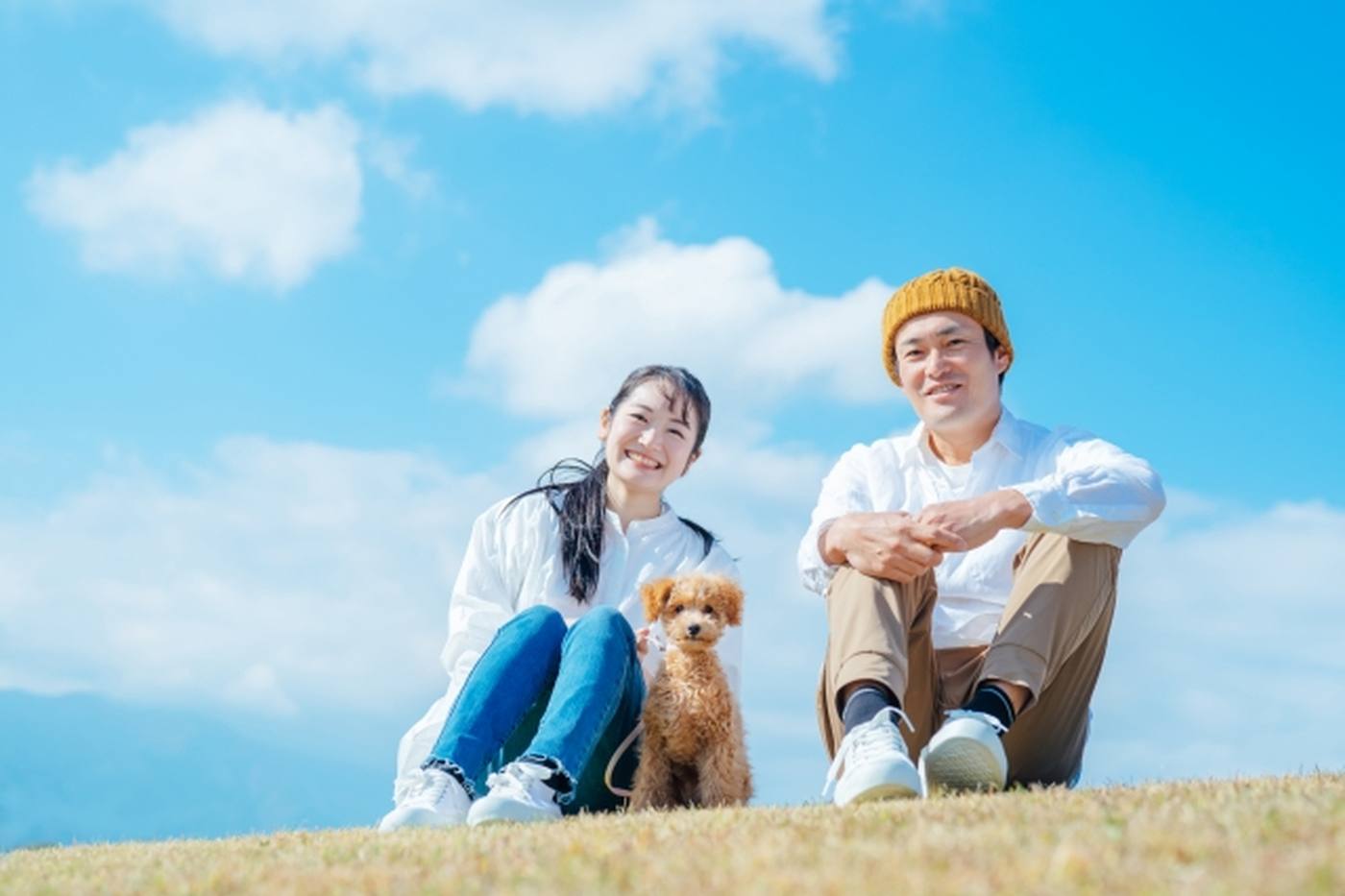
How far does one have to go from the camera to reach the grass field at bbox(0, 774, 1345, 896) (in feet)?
8.50

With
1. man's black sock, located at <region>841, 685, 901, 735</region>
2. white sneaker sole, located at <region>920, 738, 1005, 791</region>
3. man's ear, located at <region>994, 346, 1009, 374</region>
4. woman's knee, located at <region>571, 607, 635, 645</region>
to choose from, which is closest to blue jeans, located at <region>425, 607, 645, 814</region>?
woman's knee, located at <region>571, 607, 635, 645</region>

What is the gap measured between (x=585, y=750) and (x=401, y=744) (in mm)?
1098

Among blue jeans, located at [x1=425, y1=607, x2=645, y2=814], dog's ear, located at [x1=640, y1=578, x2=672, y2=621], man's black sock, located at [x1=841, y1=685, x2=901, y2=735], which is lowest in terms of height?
man's black sock, located at [x1=841, y1=685, x2=901, y2=735]

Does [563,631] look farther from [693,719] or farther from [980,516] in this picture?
[980,516]

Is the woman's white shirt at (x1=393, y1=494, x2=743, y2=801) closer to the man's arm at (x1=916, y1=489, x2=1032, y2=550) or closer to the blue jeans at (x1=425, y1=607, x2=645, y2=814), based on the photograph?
the blue jeans at (x1=425, y1=607, x2=645, y2=814)

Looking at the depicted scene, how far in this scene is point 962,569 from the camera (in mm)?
5488

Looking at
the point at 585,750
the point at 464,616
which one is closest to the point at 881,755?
the point at 585,750

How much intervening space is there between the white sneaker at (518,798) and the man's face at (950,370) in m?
2.12

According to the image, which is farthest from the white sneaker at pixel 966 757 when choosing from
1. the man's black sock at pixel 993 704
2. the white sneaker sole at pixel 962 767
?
the man's black sock at pixel 993 704

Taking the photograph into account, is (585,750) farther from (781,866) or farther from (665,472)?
(781,866)

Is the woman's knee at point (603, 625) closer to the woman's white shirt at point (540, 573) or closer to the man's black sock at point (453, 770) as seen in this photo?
the woman's white shirt at point (540, 573)

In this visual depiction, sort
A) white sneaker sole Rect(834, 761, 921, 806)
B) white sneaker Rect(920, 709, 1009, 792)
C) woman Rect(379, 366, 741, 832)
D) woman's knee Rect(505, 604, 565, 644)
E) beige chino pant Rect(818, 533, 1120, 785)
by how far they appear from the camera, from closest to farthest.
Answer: white sneaker sole Rect(834, 761, 921, 806) → white sneaker Rect(920, 709, 1009, 792) → beige chino pant Rect(818, 533, 1120, 785) → woman Rect(379, 366, 741, 832) → woman's knee Rect(505, 604, 565, 644)

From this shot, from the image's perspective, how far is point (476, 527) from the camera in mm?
6410

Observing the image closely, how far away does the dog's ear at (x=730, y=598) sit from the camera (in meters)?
6.00
